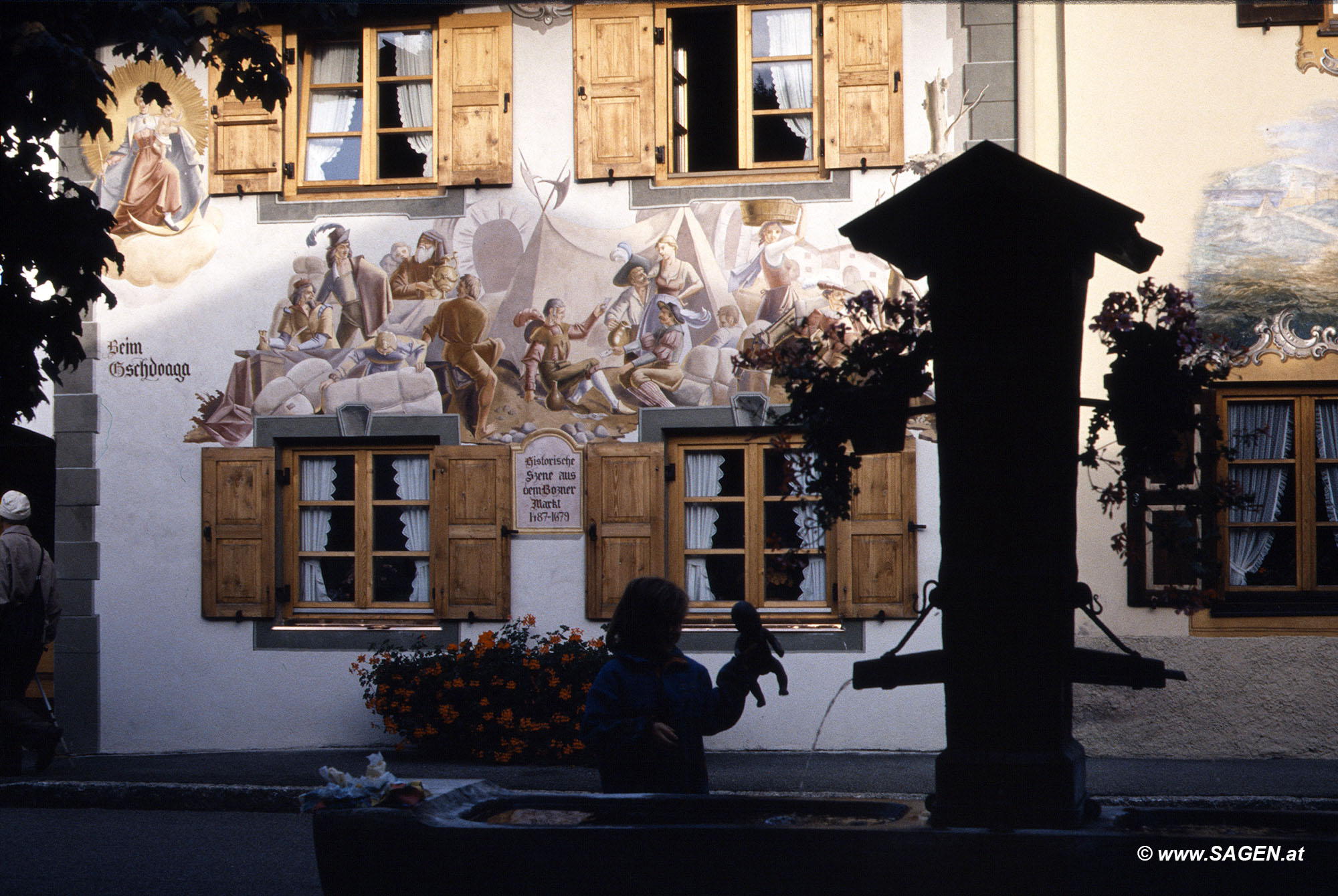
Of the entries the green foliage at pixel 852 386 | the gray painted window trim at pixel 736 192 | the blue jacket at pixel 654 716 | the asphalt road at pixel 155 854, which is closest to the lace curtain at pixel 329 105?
the gray painted window trim at pixel 736 192

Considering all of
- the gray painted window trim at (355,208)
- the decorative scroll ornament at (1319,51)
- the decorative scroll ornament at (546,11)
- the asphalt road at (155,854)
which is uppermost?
the decorative scroll ornament at (546,11)

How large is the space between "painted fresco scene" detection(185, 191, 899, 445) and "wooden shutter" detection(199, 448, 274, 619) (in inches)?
7.8

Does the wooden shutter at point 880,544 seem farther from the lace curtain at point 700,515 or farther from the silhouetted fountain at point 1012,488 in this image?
the silhouetted fountain at point 1012,488

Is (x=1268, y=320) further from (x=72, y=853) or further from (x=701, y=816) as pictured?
(x=72, y=853)

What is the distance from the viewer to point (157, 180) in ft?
33.2

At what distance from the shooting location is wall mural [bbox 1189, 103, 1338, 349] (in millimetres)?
8852

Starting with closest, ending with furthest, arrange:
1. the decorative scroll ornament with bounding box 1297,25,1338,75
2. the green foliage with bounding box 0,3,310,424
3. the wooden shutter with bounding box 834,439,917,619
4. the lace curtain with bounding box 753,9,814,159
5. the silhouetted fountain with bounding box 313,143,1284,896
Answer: the silhouetted fountain with bounding box 313,143,1284,896 < the green foliage with bounding box 0,3,310,424 < the decorative scroll ornament with bounding box 1297,25,1338,75 < the wooden shutter with bounding box 834,439,917,619 < the lace curtain with bounding box 753,9,814,159

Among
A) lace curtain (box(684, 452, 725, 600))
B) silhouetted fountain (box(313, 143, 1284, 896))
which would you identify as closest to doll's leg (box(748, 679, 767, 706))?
silhouetted fountain (box(313, 143, 1284, 896))

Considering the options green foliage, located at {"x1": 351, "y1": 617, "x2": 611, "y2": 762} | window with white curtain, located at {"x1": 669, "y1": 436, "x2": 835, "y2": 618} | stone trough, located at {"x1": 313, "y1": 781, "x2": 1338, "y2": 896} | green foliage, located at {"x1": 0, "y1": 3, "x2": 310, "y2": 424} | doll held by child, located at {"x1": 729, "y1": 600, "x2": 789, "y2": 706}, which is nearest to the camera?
stone trough, located at {"x1": 313, "y1": 781, "x2": 1338, "y2": 896}

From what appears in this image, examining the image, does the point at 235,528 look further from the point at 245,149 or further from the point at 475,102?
the point at 475,102

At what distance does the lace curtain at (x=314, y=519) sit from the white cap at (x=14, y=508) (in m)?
1.88

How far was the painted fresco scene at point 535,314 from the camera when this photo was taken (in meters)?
9.40

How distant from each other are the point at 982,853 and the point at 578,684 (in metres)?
5.73

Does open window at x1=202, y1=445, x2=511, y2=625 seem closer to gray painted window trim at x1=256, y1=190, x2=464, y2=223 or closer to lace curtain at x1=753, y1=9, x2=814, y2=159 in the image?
gray painted window trim at x1=256, y1=190, x2=464, y2=223
